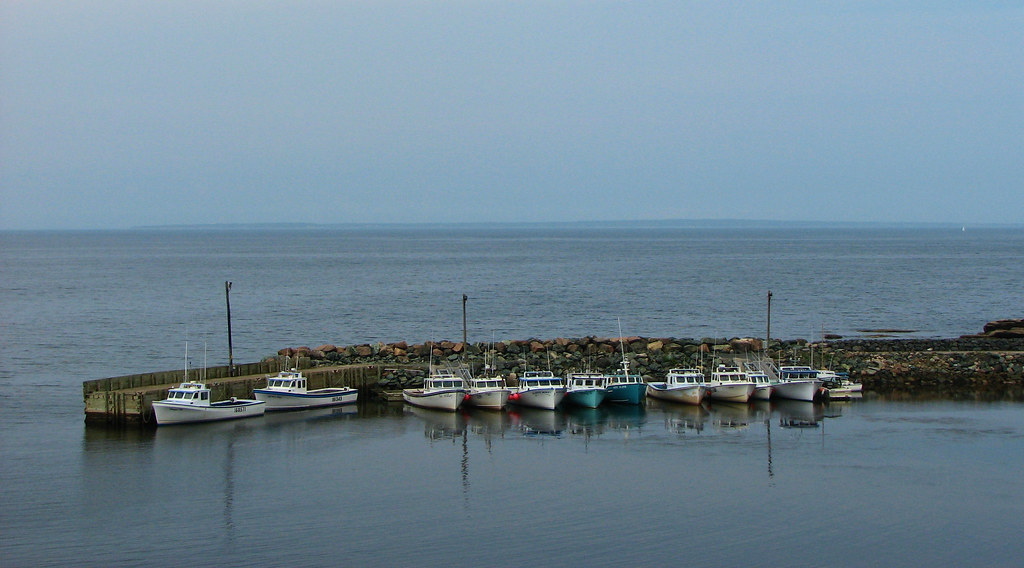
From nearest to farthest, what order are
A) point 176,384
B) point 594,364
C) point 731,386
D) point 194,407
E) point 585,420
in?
1. point 194,407
2. point 585,420
3. point 176,384
4. point 731,386
5. point 594,364

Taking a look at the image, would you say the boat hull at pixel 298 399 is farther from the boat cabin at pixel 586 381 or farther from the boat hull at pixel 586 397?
the boat cabin at pixel 586 381

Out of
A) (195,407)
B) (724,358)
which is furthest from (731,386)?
(195,407)

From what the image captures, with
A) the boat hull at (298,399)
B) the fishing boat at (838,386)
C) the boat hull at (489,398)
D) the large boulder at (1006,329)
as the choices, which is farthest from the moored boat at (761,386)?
the large boulder at (1006,329)

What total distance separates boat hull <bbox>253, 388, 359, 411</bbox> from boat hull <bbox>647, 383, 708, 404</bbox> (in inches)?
603

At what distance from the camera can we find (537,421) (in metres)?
46.5

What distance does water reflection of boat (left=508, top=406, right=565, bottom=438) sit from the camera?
146 feet

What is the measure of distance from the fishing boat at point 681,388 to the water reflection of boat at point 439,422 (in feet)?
32.6

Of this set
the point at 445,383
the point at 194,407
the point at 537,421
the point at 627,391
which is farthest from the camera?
the point at 627,391

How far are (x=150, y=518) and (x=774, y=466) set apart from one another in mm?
21541

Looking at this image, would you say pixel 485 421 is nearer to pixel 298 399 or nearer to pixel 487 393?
pixel 487 393

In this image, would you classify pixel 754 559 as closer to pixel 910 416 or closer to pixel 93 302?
pixel 910 416

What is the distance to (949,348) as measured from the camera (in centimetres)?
6197

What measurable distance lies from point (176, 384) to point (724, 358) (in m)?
28.3

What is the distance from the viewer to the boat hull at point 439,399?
48.0 meters
